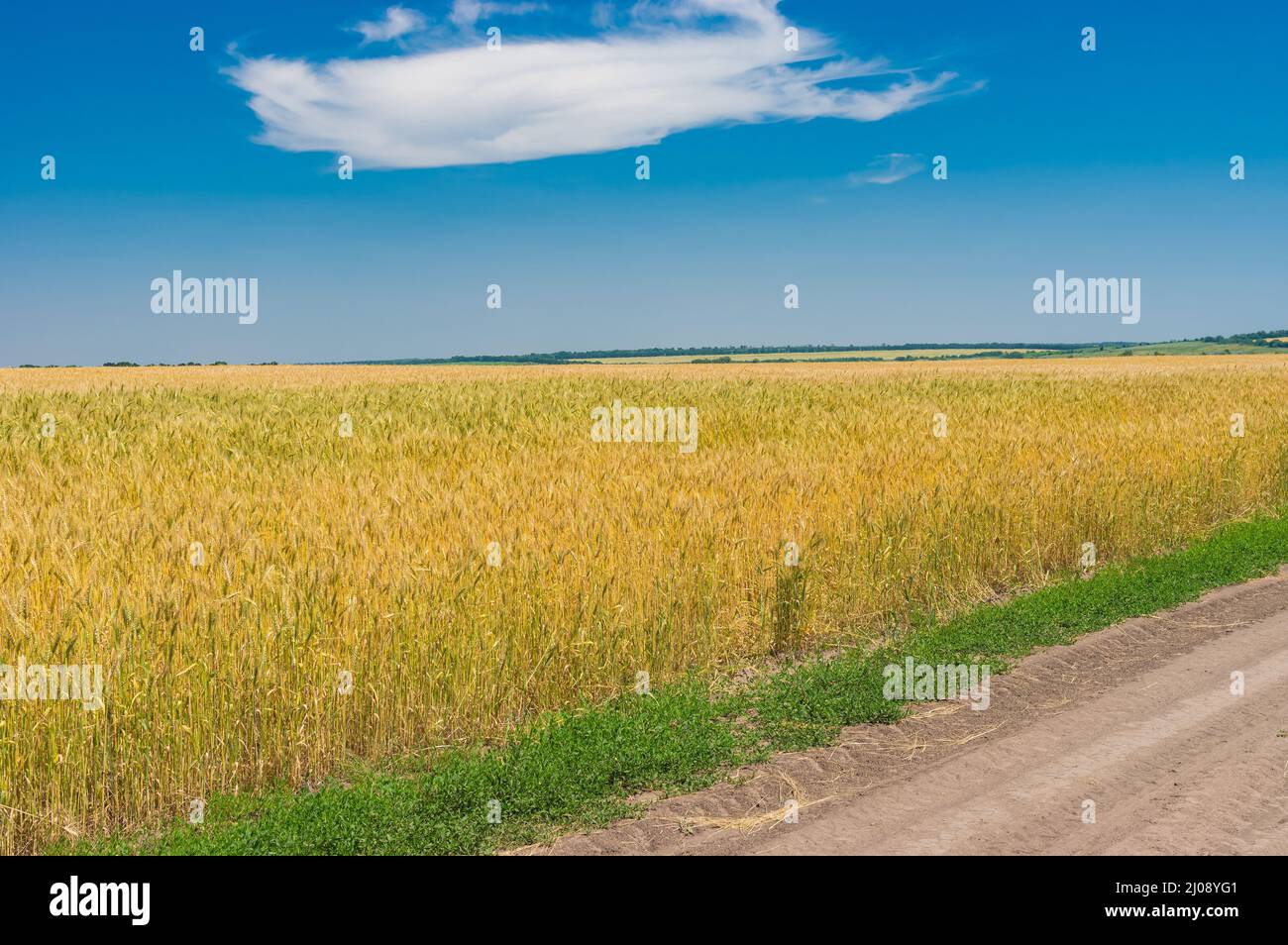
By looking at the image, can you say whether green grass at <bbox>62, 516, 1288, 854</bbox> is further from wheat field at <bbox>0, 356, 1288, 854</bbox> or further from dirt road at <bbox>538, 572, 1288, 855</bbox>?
wheat field at <bbox>0, 356, 1288, 854</bbox>

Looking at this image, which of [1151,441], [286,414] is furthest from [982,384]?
[286,414]

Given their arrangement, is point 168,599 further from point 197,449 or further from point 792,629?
point 197,449

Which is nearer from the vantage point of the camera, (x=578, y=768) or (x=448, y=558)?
(x=578, y=768)

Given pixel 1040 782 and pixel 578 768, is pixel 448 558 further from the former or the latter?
pixel 1040 782

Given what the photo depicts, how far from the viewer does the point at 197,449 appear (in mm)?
12531

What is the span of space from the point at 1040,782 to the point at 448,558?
13.5ft

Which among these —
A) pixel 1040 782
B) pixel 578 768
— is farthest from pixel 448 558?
pixel 1040 782

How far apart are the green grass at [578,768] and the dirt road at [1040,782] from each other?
0.21 m

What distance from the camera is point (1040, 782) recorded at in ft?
17.6

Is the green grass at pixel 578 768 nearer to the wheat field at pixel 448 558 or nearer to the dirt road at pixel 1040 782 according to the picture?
the dirt road at pixel 1040 782

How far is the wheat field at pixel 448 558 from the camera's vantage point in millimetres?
5102

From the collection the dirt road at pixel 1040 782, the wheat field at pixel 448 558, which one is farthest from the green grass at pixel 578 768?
the wheat field at pixel 448 558

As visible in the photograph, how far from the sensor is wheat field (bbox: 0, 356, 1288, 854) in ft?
16.7
